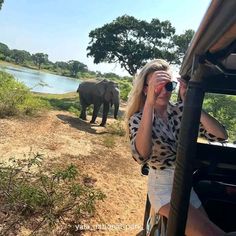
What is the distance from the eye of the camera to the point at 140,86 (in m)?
2.84

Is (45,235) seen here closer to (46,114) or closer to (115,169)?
(115,169)

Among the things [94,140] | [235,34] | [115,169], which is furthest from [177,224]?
[94,140]

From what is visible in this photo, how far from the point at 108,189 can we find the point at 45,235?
7.89 feet

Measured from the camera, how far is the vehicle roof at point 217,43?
1.25m

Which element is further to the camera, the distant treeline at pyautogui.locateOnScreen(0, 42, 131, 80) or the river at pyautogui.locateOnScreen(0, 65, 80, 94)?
the distant treeline at pyautogui.locateOnScreen(0, 42, 131, 80)

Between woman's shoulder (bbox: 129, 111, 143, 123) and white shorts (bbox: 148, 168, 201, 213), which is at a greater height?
woman's shoulder (bbox: 129, 111, 143, 123)

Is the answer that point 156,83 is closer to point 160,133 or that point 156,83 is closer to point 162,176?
point 160,133

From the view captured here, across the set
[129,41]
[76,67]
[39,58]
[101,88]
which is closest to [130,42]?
[129,41]

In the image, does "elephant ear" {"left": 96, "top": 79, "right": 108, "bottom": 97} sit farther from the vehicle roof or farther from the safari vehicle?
the vehicle roof

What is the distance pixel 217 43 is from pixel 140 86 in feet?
4.56

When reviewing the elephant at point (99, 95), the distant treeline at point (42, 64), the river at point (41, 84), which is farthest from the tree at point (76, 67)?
the elephant at point (99, 95)

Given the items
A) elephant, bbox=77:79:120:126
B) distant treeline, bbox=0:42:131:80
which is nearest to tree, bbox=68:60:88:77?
distant treeline, bbox=0:42:131:80

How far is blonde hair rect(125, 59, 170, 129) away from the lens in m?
2.77

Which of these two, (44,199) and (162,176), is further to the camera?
(44,199)
